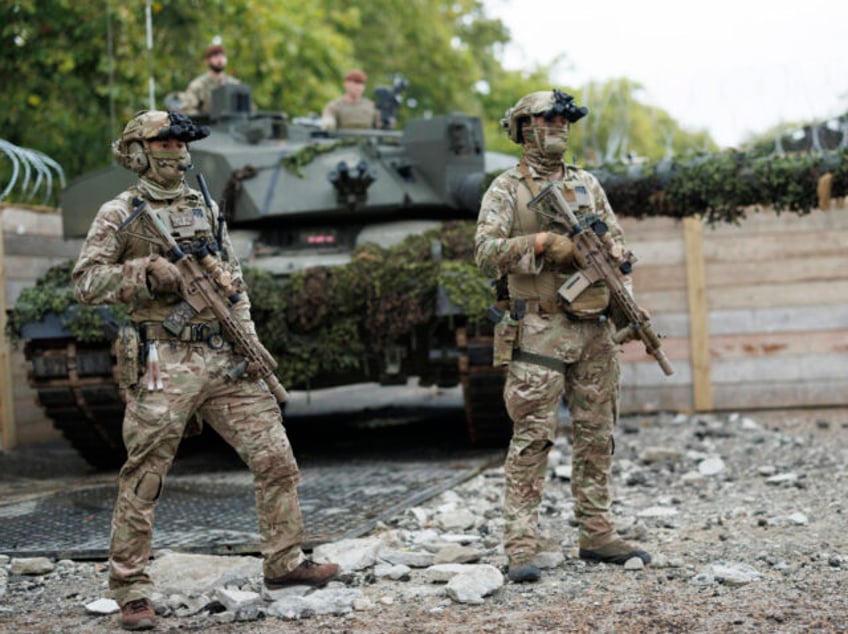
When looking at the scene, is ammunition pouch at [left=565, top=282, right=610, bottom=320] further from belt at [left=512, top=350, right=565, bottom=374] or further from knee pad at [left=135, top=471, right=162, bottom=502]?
knee pad at [left=135, top=471, right=162, bottom=502]

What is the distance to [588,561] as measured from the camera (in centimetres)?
509

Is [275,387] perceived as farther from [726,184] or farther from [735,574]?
Answer: [726,184]

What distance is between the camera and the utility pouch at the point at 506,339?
493 cm

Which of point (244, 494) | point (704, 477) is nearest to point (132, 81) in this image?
point (244, 494)

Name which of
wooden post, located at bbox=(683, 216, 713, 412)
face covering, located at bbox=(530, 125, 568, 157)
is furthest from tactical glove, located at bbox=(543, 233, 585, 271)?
Answer: wooden post, located at bbox=(683, 216, 713, 412)

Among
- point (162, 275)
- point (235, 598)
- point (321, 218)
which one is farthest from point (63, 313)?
point (235, 598)

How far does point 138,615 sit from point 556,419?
1.86 metres

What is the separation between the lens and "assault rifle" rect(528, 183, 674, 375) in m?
4.85

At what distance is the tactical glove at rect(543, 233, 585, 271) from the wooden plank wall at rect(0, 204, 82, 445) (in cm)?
645

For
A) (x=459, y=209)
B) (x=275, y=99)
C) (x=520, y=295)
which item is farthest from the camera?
(x=275, y=99)

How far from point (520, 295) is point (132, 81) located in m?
10.8

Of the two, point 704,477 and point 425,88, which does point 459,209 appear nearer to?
point 704,477

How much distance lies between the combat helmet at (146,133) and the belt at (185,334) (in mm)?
614

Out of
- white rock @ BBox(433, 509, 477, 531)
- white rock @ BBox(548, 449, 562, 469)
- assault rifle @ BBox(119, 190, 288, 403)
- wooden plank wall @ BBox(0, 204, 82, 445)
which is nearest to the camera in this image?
assault rifle @ BBox(119, 190, 288, 403)
